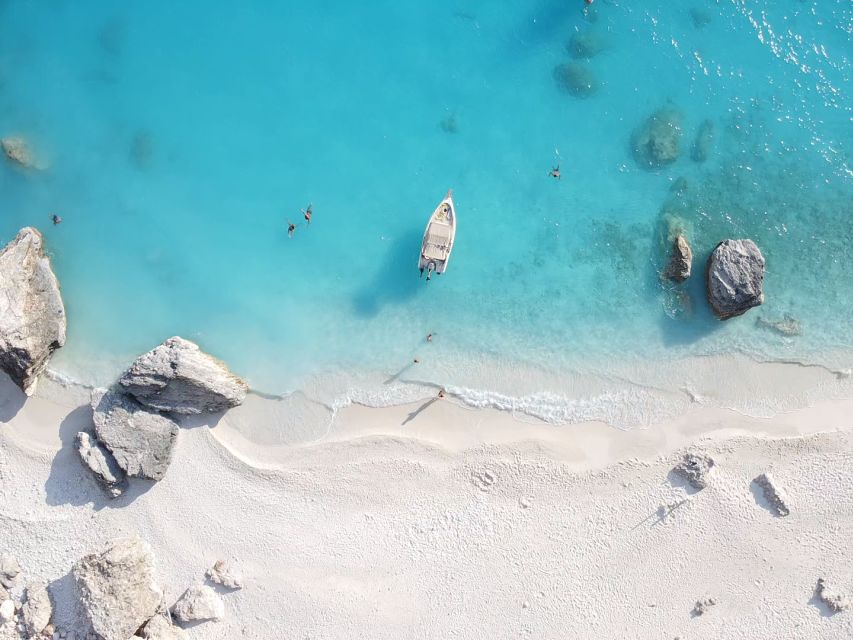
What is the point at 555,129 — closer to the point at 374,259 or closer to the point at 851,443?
the point at 374,259

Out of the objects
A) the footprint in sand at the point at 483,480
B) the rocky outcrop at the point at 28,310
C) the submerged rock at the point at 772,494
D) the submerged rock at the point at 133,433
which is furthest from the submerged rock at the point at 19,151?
the submerged rock at the point at 772,494

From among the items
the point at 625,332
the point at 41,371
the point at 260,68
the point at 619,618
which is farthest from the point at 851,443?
the point at 41,371

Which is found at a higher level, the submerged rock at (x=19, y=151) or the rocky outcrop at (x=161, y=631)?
the submerged rock at (x=19, y=151)

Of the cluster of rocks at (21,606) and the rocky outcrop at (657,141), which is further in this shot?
the rocky outcrop at (657,141)

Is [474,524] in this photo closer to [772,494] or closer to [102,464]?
[772,494]

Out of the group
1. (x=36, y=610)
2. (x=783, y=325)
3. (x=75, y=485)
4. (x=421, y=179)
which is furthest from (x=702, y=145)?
(x=36, y=610)

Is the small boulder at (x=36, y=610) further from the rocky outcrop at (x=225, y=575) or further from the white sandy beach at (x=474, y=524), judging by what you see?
the rocky outcrop at (x=225, y=575)

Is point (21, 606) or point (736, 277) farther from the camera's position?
point (736, 277)
